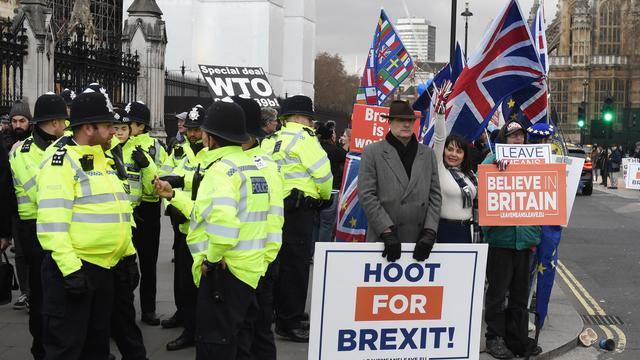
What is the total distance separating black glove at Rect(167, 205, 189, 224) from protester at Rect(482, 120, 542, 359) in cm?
259

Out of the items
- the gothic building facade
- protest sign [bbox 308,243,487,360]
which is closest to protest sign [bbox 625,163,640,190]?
protest sign [bbox 308,243,487,360]

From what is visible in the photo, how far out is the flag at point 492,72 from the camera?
7785 millimetres

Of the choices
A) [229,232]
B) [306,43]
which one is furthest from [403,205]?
[306,43]

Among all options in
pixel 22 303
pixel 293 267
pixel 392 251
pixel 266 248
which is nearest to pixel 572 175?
pixel 293 267

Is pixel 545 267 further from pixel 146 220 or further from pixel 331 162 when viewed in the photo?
pixel 331 162

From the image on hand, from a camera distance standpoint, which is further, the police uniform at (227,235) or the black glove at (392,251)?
the police uniform at (227,235)

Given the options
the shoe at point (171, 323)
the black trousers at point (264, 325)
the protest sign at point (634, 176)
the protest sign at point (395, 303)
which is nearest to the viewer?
the protest sign at point (395, 303)

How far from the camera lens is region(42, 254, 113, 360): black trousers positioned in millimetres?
5277

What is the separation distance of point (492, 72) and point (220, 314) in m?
3.82

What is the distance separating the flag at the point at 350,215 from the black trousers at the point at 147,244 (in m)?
2.09

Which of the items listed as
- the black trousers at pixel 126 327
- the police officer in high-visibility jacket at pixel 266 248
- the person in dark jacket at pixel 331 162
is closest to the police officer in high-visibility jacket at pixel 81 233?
the black trousers at pixel 126 327

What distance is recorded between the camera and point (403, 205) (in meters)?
6.50

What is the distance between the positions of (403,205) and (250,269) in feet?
5.30

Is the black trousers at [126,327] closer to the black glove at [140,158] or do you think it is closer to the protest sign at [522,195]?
the black glove at [140,158]
